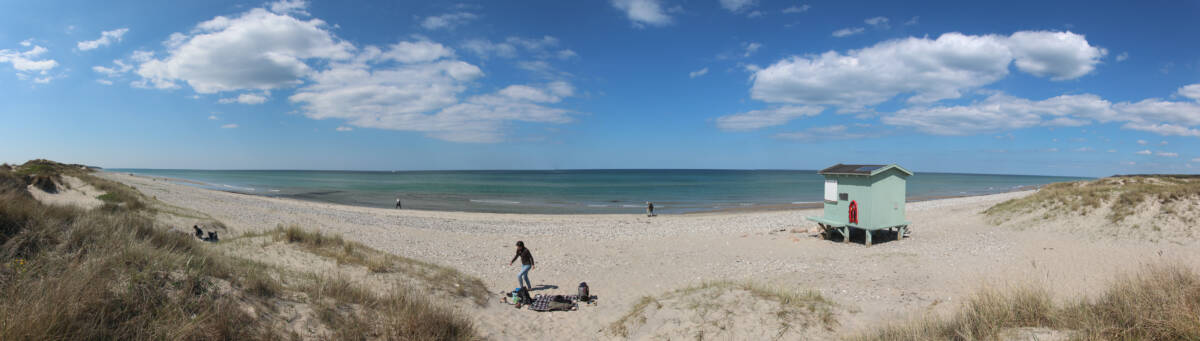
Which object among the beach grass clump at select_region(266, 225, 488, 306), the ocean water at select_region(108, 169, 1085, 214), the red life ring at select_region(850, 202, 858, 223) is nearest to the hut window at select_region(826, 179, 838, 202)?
the red life ring at select_region(850, 202, 858, 223)

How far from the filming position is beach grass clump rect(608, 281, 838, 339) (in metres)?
6.40

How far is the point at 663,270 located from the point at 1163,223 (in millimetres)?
14088

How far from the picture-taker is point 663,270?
12258 millimetres

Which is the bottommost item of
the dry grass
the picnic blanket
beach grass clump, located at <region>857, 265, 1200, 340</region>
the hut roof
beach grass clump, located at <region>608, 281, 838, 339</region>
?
the picnic blanket

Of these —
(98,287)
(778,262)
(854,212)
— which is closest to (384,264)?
(98,287)

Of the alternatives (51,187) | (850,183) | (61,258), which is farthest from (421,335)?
(51,187)

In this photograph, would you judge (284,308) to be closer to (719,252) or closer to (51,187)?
(719,252)

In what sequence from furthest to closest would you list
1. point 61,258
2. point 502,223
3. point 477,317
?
point 502,223 < point 477,317 < point 61,258

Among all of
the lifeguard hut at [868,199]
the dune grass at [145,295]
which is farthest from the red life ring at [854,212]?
the dune grass at [145,295]

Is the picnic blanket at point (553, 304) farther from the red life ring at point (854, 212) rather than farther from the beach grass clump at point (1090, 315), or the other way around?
the red life ring at point (854, 212)

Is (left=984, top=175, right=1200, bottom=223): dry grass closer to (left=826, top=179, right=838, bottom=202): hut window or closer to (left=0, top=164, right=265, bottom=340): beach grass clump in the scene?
(left=826, top=179, right=838, bottom=202): hut window

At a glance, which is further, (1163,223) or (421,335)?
(1163,223)

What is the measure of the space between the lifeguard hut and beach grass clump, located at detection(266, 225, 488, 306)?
11716 mm

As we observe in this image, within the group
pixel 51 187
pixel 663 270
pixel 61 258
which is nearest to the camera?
pixel 61 258
